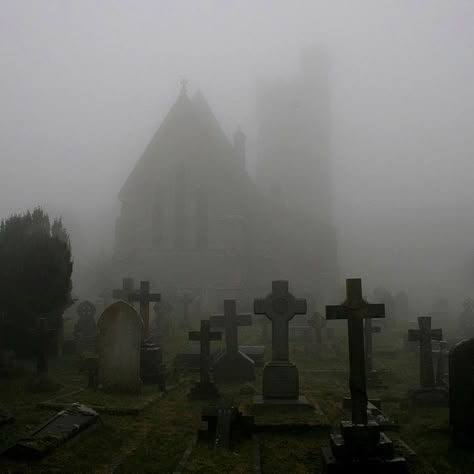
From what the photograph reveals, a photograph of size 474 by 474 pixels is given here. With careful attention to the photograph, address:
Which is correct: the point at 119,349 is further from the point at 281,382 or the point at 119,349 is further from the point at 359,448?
the point at 359,448

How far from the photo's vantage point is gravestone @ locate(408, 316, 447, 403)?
9.20m

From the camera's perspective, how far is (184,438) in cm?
699

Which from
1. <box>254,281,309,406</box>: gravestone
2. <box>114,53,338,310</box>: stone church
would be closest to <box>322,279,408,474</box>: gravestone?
<box>254,281,309,406</box>: gravestone

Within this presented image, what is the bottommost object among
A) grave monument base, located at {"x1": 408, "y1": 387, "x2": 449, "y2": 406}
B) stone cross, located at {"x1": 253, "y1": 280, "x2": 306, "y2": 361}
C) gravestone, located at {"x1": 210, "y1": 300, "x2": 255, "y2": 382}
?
grave monument base, located at {"x1": 408, "y1": 387, "x2": 449, "y2": 406}

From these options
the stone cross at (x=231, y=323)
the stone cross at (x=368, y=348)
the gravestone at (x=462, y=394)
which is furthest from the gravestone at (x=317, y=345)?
the gravestone at (x=462, y=394)

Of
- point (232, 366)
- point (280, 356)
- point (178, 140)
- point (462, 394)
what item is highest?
point (178, 140)

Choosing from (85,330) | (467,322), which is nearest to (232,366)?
(85,330)

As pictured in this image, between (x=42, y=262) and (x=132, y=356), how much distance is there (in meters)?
6.18

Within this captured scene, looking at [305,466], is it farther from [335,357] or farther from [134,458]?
[335,357]

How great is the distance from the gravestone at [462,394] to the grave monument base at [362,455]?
5.08 ft

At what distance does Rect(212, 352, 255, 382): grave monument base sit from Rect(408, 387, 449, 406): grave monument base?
394 centimetres

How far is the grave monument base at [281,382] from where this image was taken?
28.7ft

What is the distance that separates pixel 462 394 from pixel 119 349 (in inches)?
250

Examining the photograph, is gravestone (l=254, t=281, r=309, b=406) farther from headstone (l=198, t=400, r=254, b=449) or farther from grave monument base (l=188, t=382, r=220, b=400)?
headstone (l=198, t=400, r=254, b=449)
